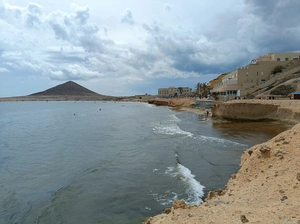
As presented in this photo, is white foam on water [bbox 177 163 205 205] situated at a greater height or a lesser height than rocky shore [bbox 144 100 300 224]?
lesser

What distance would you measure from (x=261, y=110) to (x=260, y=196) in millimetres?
29871

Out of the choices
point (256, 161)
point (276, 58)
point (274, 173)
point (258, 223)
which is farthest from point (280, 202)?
point (276, 58)

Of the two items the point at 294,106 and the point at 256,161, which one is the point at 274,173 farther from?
the point at 294,106

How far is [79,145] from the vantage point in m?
21.0

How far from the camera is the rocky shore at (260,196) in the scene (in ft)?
15.3

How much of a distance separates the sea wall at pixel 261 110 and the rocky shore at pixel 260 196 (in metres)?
21.7

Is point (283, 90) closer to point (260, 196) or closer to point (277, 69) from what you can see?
point (277, 69)

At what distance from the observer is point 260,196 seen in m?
5.91

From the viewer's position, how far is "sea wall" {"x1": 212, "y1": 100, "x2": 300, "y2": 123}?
28.5m

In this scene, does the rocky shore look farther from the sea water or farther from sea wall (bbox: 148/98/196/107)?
sea wall (bbox: 148/98/196/107)

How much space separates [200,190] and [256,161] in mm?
2579

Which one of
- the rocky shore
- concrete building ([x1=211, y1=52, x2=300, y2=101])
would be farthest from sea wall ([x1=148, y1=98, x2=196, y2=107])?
the rocky shore

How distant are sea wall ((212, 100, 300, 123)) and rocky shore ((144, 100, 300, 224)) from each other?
21.7m

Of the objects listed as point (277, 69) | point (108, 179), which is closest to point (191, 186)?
point (108, 179)
